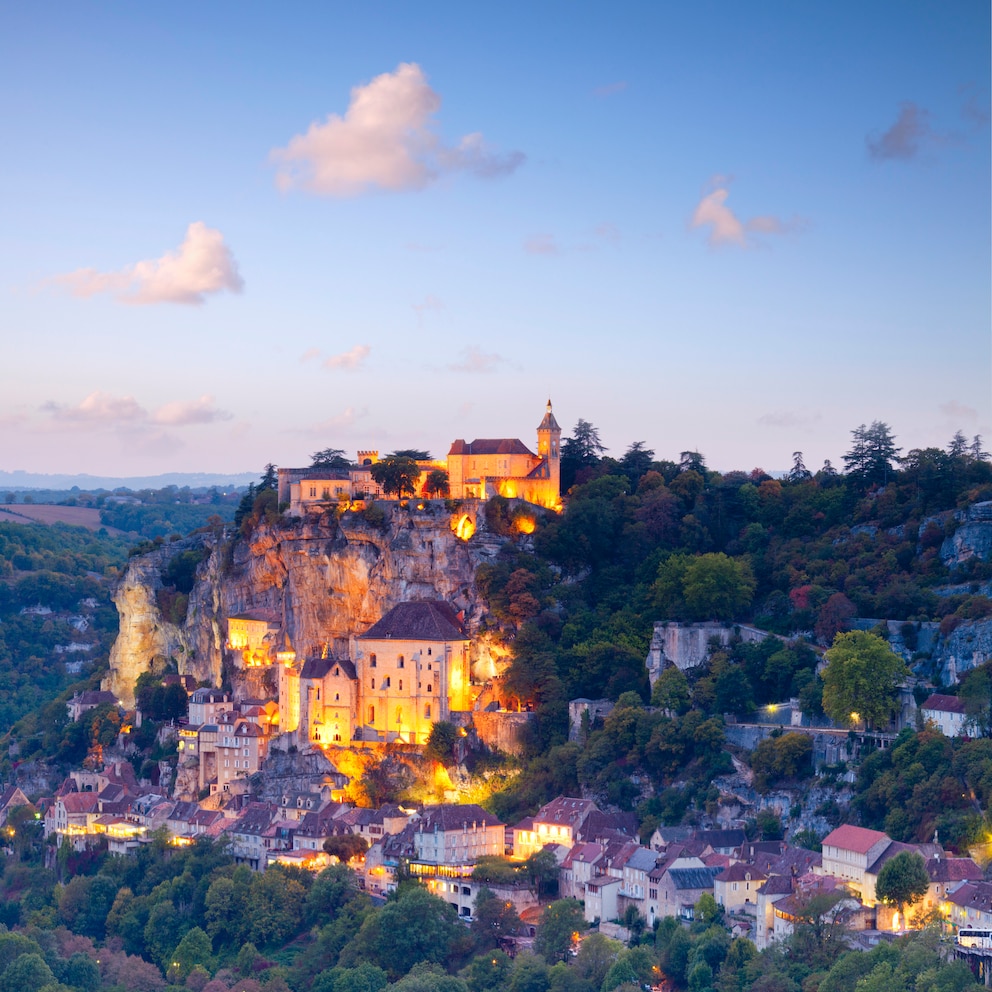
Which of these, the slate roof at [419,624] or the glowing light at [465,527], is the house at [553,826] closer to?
the slate roof at [419,624]

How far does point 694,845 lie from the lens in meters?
60.9

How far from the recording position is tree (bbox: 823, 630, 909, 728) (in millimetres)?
62438

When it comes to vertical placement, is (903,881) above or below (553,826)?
above

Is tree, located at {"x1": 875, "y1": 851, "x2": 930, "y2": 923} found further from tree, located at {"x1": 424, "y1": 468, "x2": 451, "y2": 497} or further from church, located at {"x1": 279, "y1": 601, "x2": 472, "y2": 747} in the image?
tree, located at {"x1": 424, "y1": 468, "x2": 451, "y2": 497}

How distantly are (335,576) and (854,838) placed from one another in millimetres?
30815

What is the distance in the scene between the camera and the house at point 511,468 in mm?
83750

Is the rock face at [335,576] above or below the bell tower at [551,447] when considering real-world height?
below

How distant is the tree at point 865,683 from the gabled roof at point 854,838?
5.37m

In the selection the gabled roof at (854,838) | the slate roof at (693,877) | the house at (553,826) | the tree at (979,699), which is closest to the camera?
the gabled roof at (854,838)

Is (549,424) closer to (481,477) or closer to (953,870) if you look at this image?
(481,477)

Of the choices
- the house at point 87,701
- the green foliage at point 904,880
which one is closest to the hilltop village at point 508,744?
the green foliage at point 904,880

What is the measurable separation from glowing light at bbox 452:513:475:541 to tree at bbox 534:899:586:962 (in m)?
22.9

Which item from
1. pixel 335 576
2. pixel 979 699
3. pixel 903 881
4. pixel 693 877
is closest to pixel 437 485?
pixel 335 576

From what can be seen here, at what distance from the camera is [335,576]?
267 ft
